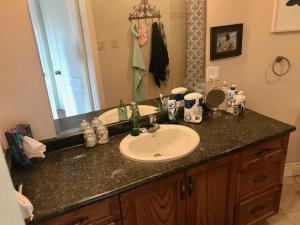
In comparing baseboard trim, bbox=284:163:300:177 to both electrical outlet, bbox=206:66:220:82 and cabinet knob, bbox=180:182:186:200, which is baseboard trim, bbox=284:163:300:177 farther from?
cabinet knob, bbox=180:182:186:200

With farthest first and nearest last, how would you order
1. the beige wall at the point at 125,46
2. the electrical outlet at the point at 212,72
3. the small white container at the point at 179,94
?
1. the electrical outlet at the point at 212,72
2. the small white container at the point at 179,94
3. the beige wall at the point at 125,46

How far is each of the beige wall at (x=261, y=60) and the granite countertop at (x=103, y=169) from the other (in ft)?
1.62

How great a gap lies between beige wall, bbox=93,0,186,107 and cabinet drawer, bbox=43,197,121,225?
0.66 metres

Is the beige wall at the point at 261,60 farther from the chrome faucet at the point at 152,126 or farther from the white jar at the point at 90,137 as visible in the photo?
the white jar at the point at 90,137

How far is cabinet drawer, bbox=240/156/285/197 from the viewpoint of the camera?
151 cm

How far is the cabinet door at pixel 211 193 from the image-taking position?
4.37 ft

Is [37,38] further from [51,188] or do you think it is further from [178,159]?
[178,159]

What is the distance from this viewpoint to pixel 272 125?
5.13 feet

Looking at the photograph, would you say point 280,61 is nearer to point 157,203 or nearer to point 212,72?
point 212,72

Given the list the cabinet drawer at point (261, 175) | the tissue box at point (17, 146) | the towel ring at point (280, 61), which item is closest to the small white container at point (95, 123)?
the tissue box at point (17, 146)

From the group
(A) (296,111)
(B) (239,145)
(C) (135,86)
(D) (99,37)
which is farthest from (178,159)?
(A) (296,111)

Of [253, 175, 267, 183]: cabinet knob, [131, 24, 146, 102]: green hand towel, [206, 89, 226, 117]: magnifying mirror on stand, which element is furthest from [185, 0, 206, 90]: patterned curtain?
[253, 175, 267, 183]: cabinet knob

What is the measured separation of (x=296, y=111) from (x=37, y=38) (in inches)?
82.5

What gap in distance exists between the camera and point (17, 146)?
48.6 inches
